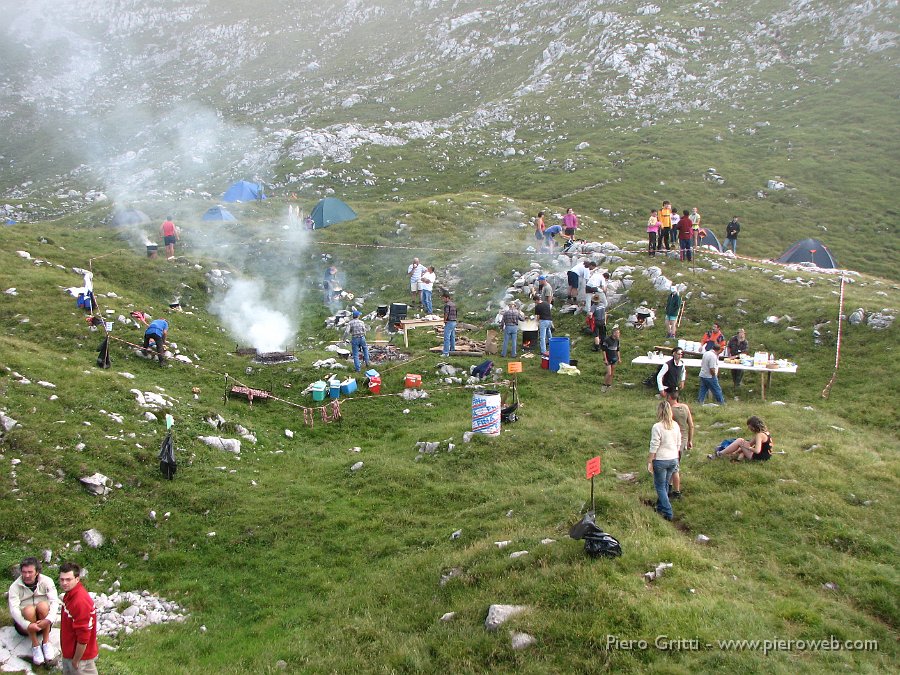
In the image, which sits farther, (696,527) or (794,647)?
(696,527)

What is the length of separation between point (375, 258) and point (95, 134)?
63460 millimetres

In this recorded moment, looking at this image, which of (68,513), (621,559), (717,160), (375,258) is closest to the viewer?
(621,559)

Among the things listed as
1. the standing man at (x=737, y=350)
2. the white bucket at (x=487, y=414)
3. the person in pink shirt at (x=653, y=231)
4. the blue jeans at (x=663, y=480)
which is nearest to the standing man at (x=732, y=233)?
the person in pink shirt at (x=653, y=231)

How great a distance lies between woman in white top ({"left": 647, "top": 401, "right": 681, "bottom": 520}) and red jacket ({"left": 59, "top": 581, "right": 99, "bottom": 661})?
359 inches

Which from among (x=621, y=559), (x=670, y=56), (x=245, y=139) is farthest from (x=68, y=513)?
(x=670, y=56)

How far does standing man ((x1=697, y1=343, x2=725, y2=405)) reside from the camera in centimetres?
1786

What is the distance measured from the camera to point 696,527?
11383mm

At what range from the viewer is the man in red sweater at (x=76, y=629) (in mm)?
8117

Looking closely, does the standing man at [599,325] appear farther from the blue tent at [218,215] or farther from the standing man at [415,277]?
the blue tent at [218,215]

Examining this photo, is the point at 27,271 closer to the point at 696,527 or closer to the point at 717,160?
the point at 696,527

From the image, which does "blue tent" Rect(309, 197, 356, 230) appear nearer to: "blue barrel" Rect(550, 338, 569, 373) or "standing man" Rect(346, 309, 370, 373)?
"standing man" Rect(346, 309, 370, 373)

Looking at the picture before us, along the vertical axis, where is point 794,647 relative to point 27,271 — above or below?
below

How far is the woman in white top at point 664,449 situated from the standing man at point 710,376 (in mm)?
7144

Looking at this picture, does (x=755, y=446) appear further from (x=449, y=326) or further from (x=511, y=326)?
(x=449, y=326)
